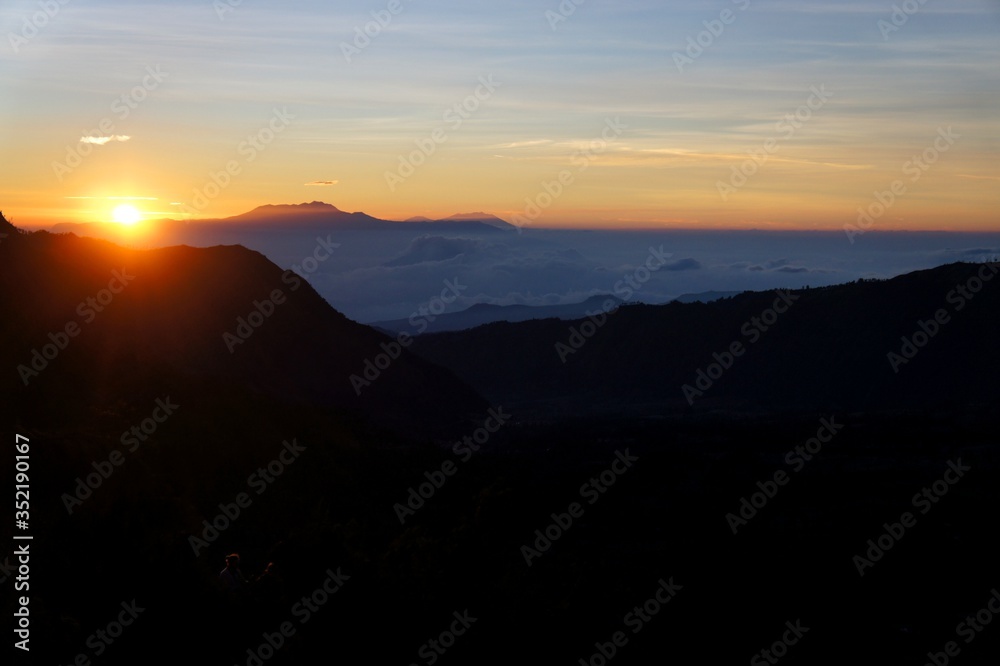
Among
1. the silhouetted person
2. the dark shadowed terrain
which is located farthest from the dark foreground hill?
the silhouetted person

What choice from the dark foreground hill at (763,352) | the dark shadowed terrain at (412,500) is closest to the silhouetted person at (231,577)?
the dark shadowed terrain at (412,500)

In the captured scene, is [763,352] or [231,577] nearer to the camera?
[231,577]

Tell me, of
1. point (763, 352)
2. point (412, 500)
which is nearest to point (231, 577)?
point (412, 500)

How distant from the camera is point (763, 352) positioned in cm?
7400

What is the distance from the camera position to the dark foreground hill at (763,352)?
64938 millimetres

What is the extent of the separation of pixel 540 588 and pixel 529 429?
3177 centimetres

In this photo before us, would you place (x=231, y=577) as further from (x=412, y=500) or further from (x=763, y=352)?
(x=763, y=352)

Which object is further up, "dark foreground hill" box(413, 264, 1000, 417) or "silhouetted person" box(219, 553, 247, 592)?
"silhouetted person" box(219, 553, 247, 592)

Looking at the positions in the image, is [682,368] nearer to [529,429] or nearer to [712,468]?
[529,429]

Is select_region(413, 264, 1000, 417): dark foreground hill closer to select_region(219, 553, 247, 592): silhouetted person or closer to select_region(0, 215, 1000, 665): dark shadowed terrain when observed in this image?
select_region(0, 215, 1000, 665): dark shadowed terrain

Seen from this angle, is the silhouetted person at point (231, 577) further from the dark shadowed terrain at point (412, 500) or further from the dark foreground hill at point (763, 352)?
the dark foreground hill at point (763, 352)

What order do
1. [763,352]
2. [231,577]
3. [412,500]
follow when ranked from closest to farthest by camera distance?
[231,577] < [412,500] < [763,352]

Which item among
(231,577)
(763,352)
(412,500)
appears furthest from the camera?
(763,352)

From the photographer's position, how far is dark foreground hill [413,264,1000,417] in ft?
213
